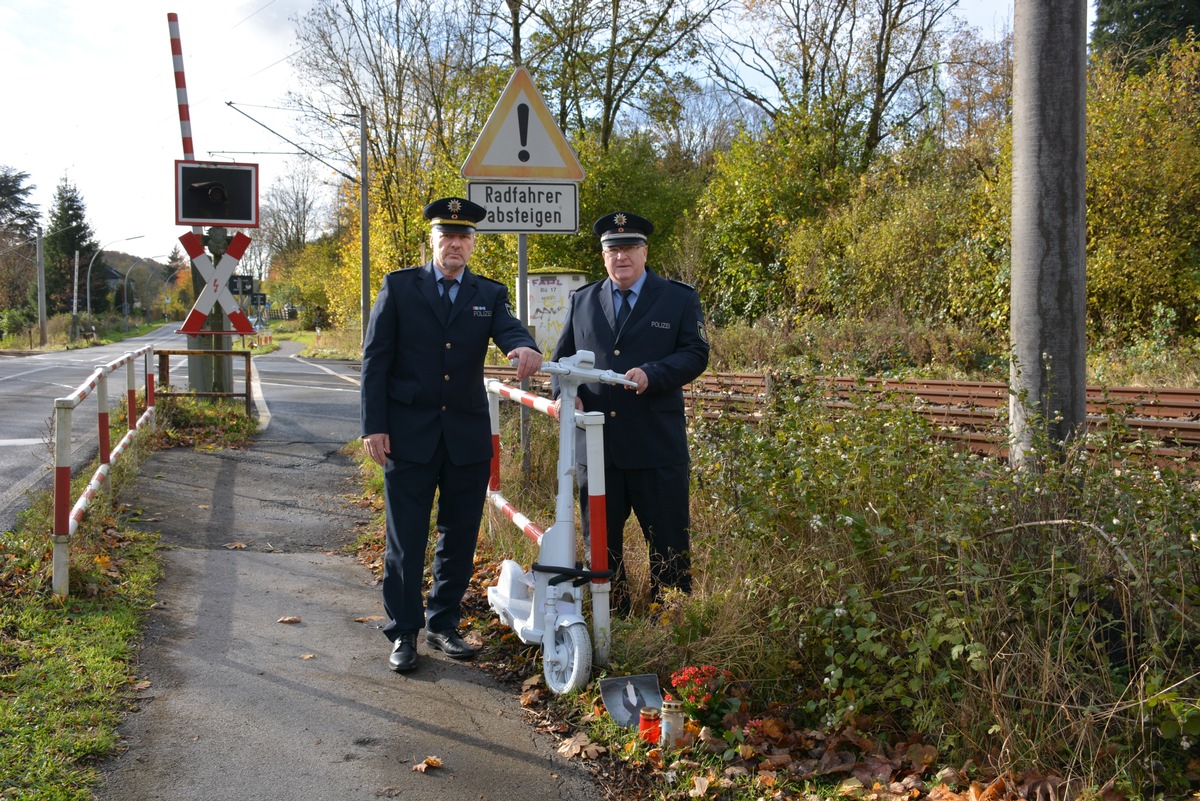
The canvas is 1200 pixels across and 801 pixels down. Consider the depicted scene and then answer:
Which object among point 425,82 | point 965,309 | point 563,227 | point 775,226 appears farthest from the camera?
point 425,82

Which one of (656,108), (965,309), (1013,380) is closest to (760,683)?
(1013,380)

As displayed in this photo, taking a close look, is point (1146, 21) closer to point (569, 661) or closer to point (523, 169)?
point (523, 169)

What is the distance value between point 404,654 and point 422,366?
1251 millimetres

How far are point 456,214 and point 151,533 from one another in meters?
3.32

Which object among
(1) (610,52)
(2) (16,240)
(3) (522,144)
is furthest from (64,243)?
(3) (522,144)

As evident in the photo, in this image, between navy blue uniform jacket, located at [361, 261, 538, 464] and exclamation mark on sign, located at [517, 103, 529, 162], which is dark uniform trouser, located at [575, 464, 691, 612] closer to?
navy blue uniform jacket, located at [361, 261, 538, 464]

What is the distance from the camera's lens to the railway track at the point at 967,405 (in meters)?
5.70

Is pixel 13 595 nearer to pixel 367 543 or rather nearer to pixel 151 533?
pixel 151 533

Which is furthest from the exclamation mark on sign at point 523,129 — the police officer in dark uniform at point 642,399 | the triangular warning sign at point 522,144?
the police officer in dark uniform at point 642,399

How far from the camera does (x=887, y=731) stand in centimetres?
352

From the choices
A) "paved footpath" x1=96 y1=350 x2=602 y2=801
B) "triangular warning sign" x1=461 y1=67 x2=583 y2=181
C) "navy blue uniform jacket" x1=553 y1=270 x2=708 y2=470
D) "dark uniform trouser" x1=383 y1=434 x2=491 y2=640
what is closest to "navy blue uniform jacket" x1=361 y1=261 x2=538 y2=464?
"dark uniform trouser" x1=383 y1=434 x2=491 y2=640

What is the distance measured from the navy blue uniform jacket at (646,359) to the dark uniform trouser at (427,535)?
58cm

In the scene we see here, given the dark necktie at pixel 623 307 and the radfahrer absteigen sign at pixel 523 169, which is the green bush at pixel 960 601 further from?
the radfahrer absteigen sign at pixel 523 169

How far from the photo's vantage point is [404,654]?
14.7 ft
